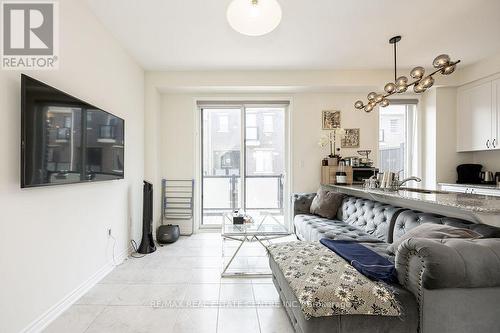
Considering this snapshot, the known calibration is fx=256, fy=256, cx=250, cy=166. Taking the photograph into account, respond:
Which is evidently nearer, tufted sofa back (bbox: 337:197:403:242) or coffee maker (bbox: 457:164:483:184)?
tufted sofa back (bbox: 337:197:403:242)

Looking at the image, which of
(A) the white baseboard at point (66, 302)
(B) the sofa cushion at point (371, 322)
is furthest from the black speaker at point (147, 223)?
(B) the sofa cushion at point (371, 322)

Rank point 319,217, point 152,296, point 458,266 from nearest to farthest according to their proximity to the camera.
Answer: point 458,266 < point 152,296 < point 319,217

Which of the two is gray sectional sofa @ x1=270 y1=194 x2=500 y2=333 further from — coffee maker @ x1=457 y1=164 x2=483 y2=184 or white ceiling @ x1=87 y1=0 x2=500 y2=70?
coffee maker @ x1=457 y1=164 x2=483 y2=184

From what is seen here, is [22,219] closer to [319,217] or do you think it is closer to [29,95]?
[29,95]

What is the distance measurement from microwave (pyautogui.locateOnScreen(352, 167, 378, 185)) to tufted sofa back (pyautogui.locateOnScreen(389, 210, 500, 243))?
2.07 meters

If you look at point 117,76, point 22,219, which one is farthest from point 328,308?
point 117,76

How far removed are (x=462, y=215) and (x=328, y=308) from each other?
1.28 metres

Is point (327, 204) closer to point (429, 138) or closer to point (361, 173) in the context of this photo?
point (361, 173)

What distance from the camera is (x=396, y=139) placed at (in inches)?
196

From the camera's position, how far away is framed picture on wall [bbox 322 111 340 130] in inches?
186

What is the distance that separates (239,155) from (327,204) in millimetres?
1903

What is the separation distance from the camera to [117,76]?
3.22 meters

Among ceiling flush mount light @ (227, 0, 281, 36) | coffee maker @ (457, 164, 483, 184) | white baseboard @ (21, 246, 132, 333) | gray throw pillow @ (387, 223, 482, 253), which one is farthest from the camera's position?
coffee maker @ (457, 164, 483, 184)

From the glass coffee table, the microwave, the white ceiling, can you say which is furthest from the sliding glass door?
the glass coffee table
